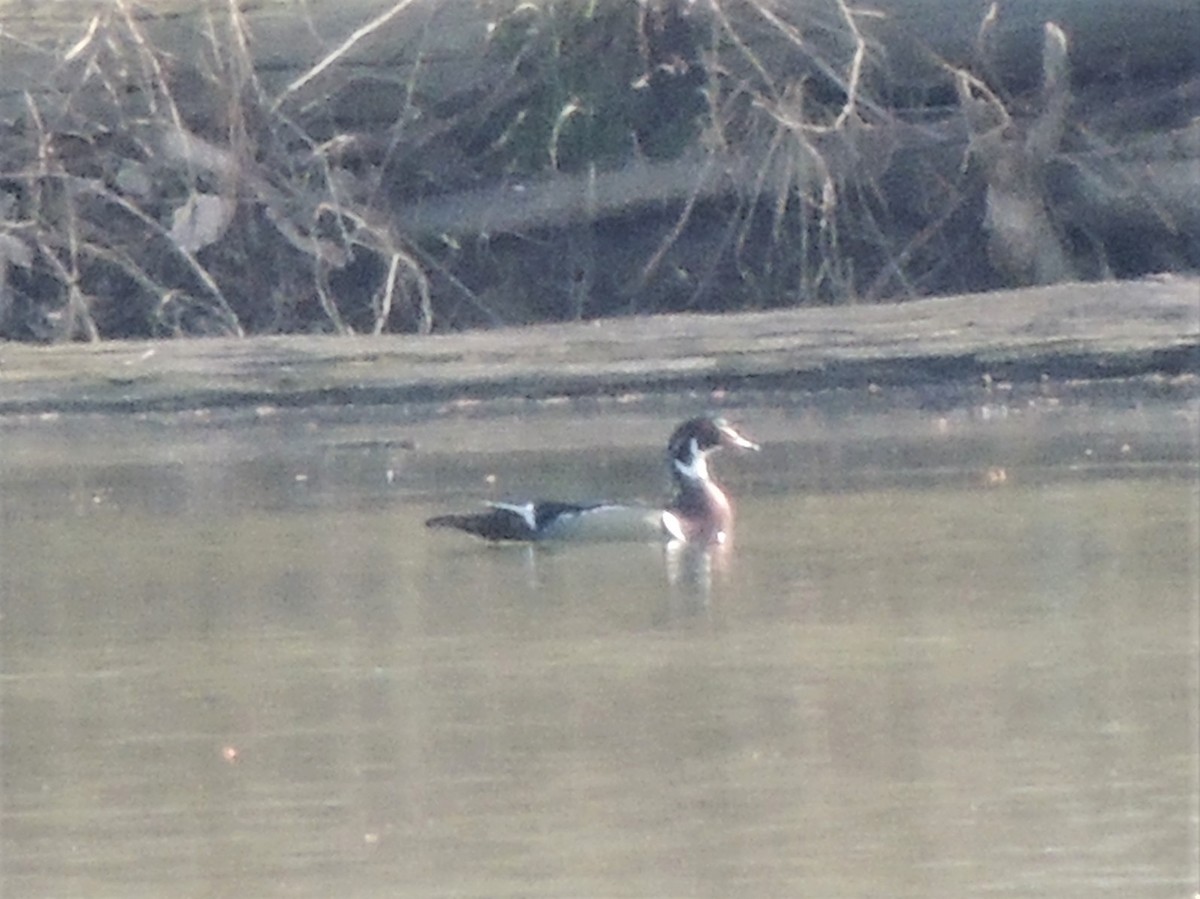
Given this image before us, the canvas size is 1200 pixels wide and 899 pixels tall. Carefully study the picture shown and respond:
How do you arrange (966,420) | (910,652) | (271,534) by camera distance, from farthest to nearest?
(966,420)
(271,534)
(910,652)

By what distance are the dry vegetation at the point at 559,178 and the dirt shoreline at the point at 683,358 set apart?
87cm

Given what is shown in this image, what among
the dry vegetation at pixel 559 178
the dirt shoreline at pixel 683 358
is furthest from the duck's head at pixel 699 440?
the dry vegetation at pixel 559 178

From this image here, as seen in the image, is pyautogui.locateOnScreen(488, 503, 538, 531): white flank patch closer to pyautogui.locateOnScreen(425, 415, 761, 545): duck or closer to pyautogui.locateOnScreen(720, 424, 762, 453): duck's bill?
pyautogui.locateOnScreen(425, 415, 761, 545): duck

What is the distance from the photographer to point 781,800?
15.5 feet

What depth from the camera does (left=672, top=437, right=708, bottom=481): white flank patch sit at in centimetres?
878

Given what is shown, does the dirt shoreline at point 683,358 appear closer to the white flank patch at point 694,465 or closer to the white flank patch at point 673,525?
the white flank patch at point 694,465

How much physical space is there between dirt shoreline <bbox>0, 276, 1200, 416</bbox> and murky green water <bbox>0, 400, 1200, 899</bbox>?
0.48 metres

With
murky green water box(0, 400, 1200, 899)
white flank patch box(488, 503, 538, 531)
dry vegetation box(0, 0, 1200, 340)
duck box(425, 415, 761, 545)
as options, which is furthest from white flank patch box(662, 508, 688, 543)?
dry vegetation box(0, 0, 1200, 340)

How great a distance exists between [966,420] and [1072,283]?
1.03 meters

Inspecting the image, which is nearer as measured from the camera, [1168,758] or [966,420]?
[1168,758]

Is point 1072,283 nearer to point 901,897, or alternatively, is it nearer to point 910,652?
point 910,652

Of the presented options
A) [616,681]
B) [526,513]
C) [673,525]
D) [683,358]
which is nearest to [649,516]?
[673,525]

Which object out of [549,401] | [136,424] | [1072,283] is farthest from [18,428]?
[1072,283]

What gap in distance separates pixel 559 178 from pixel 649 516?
12.2 ft
